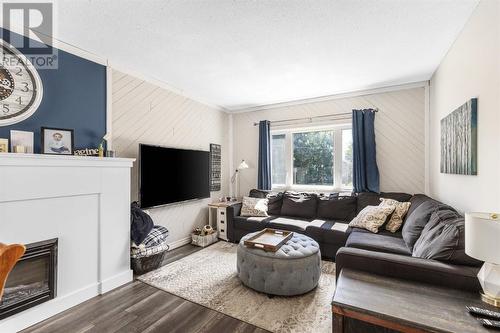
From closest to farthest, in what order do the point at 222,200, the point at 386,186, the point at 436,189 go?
1. the point at 436,189
2. the point at 386,186
3. the point at 222,200

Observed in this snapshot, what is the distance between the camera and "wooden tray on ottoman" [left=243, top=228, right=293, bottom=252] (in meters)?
2.41

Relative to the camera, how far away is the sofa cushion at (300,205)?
3.87 metres

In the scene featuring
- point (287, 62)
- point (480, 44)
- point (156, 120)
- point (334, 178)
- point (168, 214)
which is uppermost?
→ point (287, 62)

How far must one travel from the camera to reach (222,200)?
15.3ft

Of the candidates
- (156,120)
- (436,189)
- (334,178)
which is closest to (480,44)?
(436,189)

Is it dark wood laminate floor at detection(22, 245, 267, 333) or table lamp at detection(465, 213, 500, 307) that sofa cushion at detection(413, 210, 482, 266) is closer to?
table lamp at detection(465, 213, 500, 307)

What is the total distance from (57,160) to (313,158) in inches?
147

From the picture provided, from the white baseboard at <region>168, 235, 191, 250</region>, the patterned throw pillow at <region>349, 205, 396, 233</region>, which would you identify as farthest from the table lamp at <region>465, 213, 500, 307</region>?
the white baseboard at <region>168, 235, 191, 250</region>

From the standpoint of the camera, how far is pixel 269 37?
2.31 meters

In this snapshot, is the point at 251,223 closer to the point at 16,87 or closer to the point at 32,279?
the point at 32,279

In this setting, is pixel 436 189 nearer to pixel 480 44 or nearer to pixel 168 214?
pixel 480 44

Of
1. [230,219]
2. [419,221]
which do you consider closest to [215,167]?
[230,219]

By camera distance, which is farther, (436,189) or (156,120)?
(156,120)

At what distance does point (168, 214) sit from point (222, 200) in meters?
1.29
